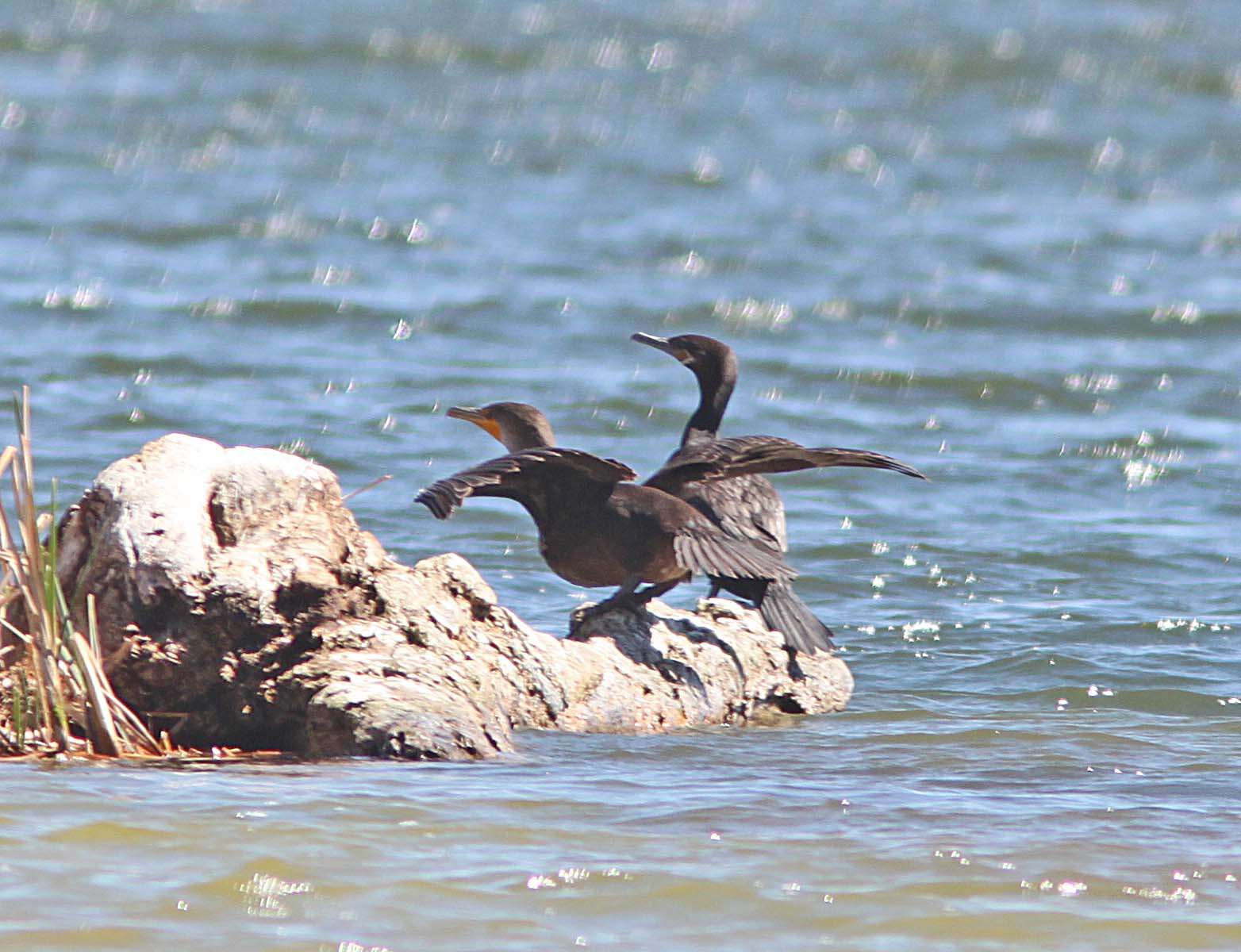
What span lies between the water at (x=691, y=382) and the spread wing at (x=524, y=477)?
2.64 ft

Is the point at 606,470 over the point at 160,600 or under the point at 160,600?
over

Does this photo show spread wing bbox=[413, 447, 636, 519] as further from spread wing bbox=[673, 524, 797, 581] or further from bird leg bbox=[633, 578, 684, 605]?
bird leg bbox=[633, 578, 684, 605]

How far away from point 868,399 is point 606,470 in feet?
22.2

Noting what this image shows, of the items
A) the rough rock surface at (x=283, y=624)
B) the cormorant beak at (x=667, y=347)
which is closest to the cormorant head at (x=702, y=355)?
the cormorant beak at (x=667, y=347)

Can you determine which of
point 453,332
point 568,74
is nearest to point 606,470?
point 453,332

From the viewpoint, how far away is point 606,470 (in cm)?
634

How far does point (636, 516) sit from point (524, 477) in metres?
0.39

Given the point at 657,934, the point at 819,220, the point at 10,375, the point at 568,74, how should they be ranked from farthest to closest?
the point at 568,74 → the point at 819,220 → the point at 10,375 → the point at 657,934

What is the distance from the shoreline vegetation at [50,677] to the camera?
504 cm

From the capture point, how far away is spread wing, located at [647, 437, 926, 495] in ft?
20.7

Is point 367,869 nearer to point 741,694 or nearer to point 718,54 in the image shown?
point 741,694

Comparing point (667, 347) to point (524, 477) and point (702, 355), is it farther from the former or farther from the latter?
point (524, 477)

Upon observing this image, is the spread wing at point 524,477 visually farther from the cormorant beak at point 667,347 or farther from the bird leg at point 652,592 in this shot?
the cormorant beak at point 667,347

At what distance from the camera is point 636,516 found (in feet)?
21.2
